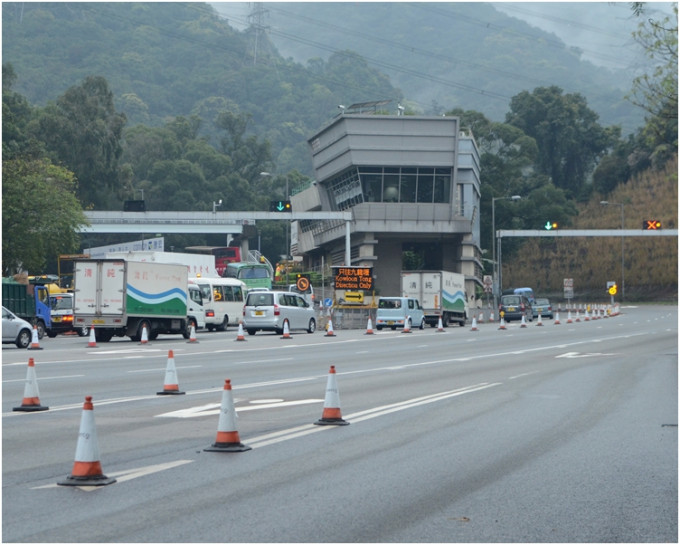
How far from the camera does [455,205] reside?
289ft

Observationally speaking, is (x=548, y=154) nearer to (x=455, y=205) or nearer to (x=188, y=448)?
(x=455, y=205)

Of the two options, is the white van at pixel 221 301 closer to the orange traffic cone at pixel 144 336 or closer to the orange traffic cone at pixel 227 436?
the orange traffic cone at pixel 144 336

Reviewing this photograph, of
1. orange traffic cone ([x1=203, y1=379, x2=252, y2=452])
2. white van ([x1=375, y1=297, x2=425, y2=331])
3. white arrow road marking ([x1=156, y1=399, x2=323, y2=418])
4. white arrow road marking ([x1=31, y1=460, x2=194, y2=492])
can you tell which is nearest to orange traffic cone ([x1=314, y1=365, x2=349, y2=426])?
white arrow road marking ([x1=156, y1=399, x2=323, y2=418])

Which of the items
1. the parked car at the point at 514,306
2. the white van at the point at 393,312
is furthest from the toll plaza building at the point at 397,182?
the white van at the point at 393,312

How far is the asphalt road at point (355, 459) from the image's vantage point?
8.06 meters

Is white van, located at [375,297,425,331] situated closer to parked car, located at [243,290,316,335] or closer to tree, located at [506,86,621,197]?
parked car, located at [243,290,316,335]

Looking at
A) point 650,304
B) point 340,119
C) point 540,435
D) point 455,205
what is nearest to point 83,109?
point 340,119

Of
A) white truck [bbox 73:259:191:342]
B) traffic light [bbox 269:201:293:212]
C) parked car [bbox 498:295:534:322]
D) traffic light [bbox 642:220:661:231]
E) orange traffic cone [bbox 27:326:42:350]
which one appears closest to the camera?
orange traffic cone [bbox 27:326:42:350]

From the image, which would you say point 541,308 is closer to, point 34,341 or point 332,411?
point 34,341

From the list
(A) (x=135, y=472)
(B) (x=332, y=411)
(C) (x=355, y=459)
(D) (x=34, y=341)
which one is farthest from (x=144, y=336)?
(A) (x=135, y=472)

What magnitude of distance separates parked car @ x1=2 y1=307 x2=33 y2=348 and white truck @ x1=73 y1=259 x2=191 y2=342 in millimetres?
3602

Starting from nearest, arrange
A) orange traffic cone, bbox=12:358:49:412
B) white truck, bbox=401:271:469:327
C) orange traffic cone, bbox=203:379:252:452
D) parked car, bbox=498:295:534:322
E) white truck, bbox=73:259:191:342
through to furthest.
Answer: orange traffic cone, bbox=203:379:252:452 → orange traffic cone, bbox=12:358:49:412 → white truck, bbox=73:259:191:342 → white truck, bbox=401:271:469:327 → parked car, bbox=498:295:534:322

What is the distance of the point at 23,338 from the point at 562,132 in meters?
123

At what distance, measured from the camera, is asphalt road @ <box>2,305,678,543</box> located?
806cm
